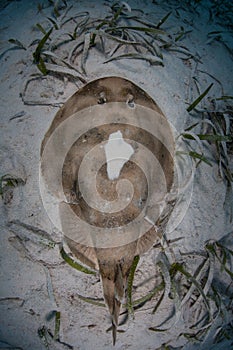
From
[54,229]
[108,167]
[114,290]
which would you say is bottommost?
[114,290]

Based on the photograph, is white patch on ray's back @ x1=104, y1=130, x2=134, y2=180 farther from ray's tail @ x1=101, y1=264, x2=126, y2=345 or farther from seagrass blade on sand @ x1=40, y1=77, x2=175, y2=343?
ray's tail @ x1=101, y1=264, x2=126, y2=345

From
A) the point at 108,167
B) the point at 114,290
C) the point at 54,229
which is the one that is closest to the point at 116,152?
the point at 108,167

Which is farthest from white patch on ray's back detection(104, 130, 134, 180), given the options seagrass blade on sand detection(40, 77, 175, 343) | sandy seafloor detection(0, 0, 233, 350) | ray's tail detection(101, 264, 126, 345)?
ray's tail detection(101, 264, 126, 345)

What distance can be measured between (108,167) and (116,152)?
0.11 m

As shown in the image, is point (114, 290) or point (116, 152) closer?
point (114, 290)

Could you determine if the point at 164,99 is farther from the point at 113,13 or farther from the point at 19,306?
the point at 19,306

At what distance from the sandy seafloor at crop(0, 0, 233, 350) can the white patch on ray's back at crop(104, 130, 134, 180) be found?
0.49 metres

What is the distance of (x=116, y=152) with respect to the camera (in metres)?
2.09

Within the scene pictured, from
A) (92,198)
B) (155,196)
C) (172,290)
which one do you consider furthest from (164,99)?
(172,290)

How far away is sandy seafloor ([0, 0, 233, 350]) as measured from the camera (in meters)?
2.13

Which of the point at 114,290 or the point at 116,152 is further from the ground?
the point at 116,152

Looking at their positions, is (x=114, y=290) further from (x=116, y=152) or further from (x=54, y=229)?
(x=116, y=152)

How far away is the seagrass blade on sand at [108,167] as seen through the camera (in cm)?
200

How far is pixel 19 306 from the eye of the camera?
2.21 m
